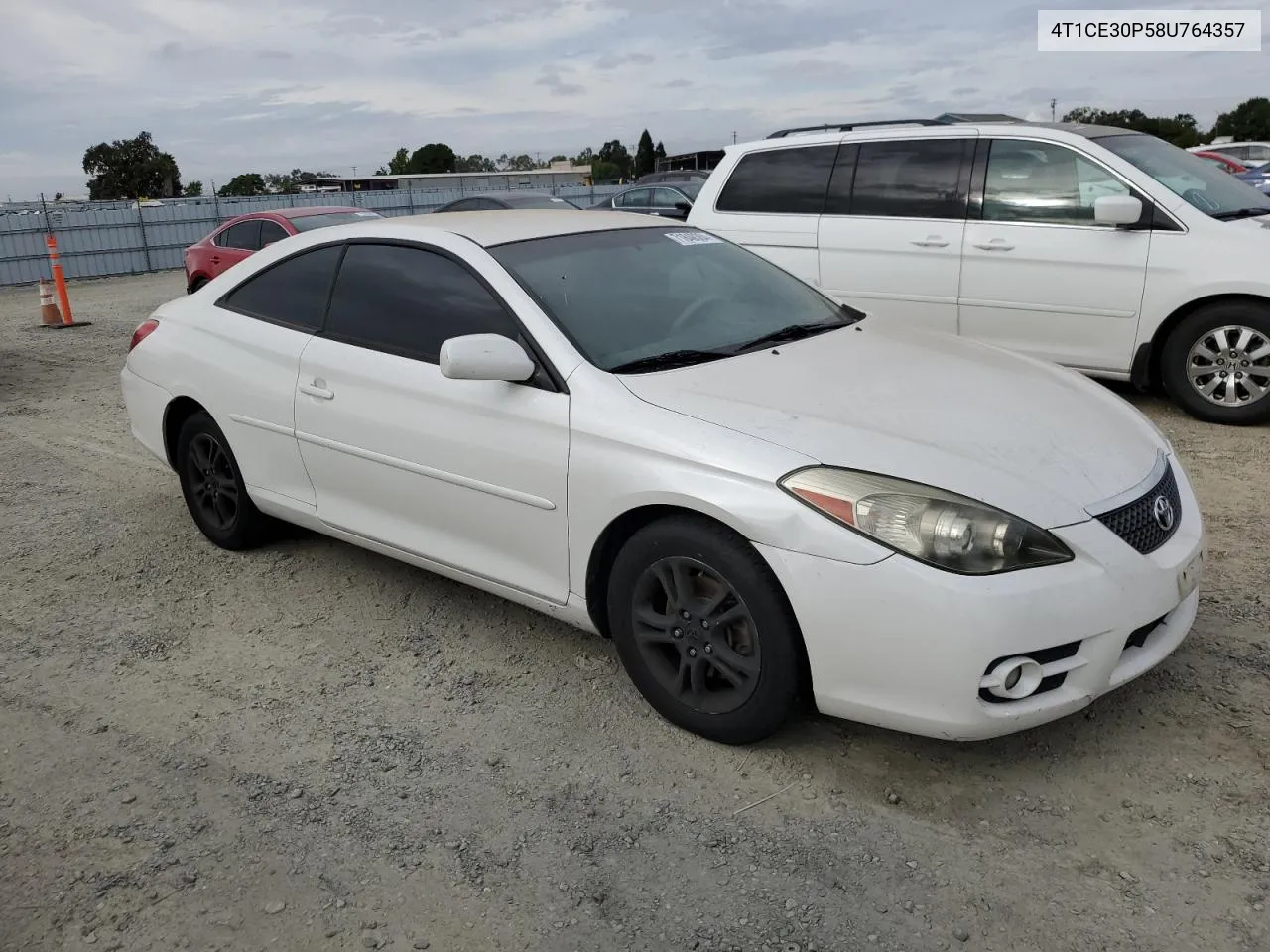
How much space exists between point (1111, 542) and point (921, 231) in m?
4.54

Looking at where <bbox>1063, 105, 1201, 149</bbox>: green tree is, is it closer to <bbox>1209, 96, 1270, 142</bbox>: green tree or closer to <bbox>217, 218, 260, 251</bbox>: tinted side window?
<bbox>1209, 96, 1270, 142</bbox>: green tree

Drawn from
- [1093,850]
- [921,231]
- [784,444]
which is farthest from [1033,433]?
[921,231]

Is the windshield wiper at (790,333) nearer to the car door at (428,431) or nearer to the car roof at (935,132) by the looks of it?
the car door at (428,431)

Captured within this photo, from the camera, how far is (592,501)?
10.6 feet

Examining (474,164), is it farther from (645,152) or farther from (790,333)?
(790,333)

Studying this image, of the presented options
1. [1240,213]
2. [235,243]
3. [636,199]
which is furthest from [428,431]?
[636,199]

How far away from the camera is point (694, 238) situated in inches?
172

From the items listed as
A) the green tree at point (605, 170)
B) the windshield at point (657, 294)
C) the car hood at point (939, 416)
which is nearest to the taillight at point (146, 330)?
the windshield at point (657, 294)

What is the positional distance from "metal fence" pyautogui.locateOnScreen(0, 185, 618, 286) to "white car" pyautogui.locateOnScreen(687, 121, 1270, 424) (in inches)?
714

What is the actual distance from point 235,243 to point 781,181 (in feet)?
27.7

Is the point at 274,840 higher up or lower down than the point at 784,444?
lower down

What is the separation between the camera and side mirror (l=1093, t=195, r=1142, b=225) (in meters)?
6.06

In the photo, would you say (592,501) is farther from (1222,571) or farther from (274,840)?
(1222,571)

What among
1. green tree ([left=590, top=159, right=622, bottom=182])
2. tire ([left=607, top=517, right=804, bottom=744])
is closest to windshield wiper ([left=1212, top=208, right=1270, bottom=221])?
tire ([left=607, top=517, right=804, bottom=744])
